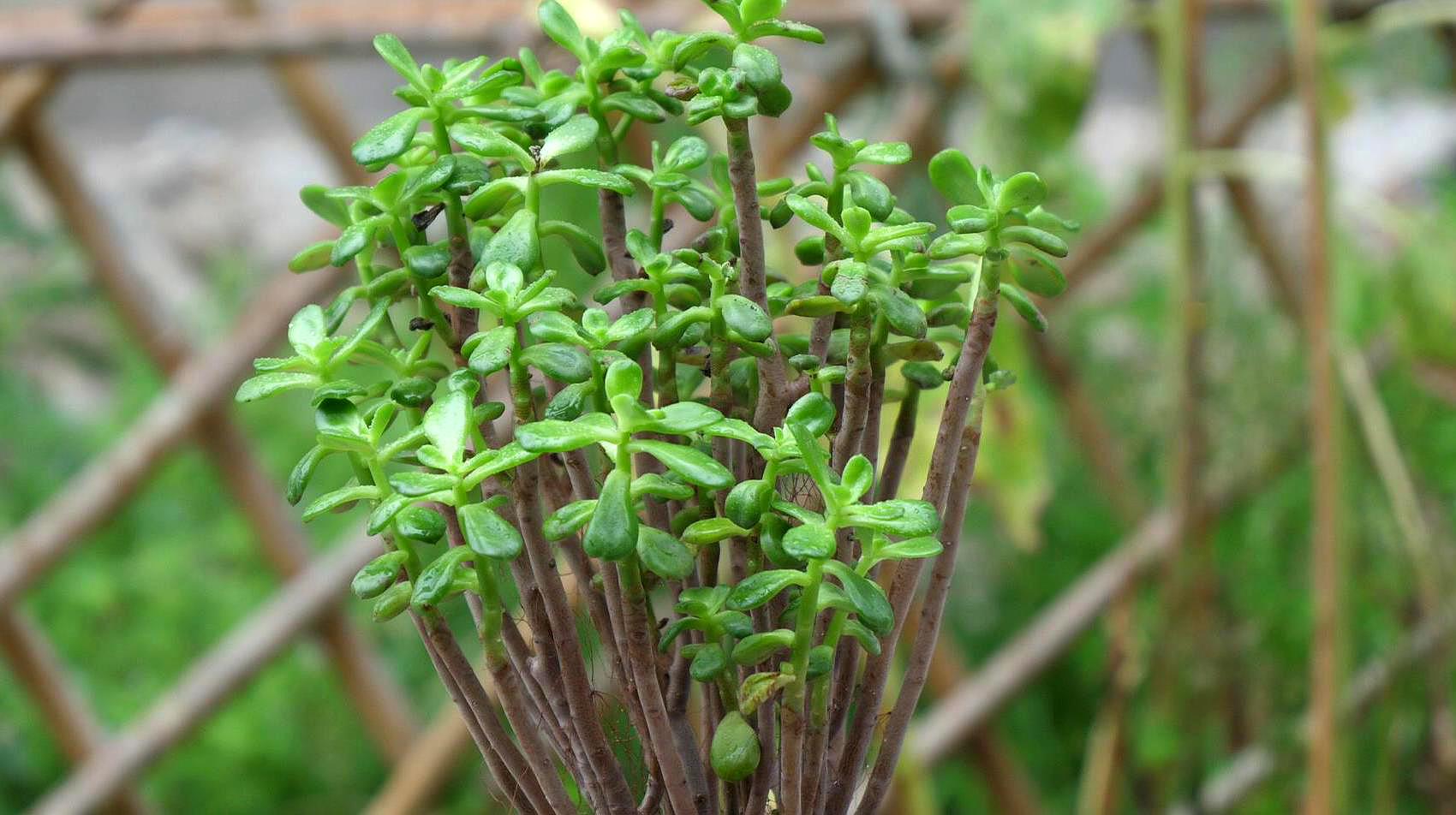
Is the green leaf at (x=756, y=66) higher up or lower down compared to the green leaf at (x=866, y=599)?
higher up

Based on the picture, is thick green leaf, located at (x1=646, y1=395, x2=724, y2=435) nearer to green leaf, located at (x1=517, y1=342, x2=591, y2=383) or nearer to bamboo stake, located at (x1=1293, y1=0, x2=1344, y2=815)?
green leaf, located at (x1=517, y1=342, x2=591, y2=383)

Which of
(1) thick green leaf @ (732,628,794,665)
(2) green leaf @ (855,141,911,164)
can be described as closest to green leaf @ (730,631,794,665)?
(1) thick green leaf @ (732,628,794,665)

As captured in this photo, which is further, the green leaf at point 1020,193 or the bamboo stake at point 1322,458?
the bamboo stake at point 1322,458

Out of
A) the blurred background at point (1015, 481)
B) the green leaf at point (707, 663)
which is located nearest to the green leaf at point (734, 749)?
the green leaf at point (707, 663)

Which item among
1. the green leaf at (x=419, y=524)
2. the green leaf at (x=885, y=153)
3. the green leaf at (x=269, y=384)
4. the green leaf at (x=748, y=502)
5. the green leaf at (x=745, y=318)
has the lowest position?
the green leaf at (x=748, y=502)

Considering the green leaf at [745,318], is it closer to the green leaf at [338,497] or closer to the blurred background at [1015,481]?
the green leaf at [338,497]

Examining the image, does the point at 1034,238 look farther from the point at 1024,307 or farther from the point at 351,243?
the point at 351,243
